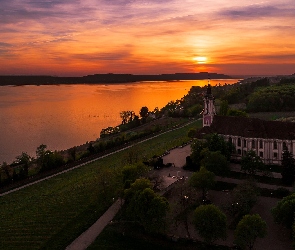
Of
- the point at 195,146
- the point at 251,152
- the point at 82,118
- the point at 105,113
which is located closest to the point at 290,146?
the point at 251,152

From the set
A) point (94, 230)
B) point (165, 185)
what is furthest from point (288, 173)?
point (94, 230)

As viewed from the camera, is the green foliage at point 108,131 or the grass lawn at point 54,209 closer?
the grass lawn at point 54,209

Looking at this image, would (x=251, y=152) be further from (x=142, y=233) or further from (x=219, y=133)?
(x=142, y=233)

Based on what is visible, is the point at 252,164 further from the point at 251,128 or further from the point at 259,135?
the point at 251,128

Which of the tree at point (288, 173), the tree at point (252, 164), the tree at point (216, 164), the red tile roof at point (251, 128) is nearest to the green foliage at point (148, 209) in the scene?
the tree at point (216, 164)

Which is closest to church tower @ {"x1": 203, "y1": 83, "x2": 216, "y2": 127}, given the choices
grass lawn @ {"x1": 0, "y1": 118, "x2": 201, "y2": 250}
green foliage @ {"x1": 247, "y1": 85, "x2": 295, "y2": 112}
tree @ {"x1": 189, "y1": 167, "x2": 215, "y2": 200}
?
grass lawn @ {"x1": 0, "y1": 118, "x2": 201, "y2": 250}

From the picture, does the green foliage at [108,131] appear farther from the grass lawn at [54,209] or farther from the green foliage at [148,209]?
the green foliage at [148,209]

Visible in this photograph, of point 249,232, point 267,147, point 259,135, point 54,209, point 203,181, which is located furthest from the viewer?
point 259,135
